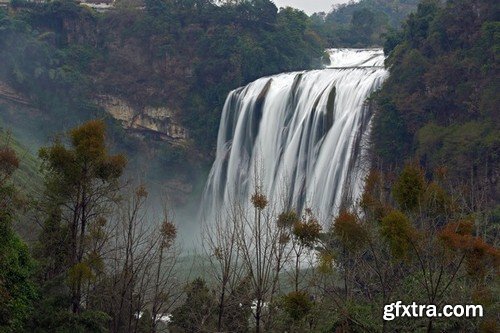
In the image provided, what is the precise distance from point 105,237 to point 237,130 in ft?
69.3

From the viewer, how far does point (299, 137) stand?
31562mm

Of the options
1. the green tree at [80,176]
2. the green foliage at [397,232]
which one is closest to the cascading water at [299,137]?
the green tree at [80,176]

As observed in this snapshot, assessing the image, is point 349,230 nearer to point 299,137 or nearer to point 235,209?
point 235,209

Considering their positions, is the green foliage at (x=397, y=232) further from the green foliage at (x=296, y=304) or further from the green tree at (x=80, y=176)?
the green tree at (x=80, y=176)

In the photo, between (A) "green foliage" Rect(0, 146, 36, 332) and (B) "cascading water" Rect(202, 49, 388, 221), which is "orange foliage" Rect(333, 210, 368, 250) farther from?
(B) "cascading water" Rect(202, 49, 388, 221)

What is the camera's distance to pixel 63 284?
1502cm

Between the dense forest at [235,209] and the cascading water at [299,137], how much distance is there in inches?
53.4

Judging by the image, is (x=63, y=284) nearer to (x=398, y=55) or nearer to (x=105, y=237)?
(x=105, y=237)

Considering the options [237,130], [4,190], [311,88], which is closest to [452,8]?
[311,88]

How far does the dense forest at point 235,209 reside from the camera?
13.1 m

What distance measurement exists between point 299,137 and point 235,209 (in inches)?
640

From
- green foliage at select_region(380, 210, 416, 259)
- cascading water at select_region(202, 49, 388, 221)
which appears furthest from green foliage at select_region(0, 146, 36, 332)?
cascading water at select_region(202, 49, 388, 221)

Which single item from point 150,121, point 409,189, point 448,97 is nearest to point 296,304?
point 409,189

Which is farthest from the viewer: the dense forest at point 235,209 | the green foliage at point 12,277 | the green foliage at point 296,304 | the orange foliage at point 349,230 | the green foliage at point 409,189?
the green foliage at point 12,277
